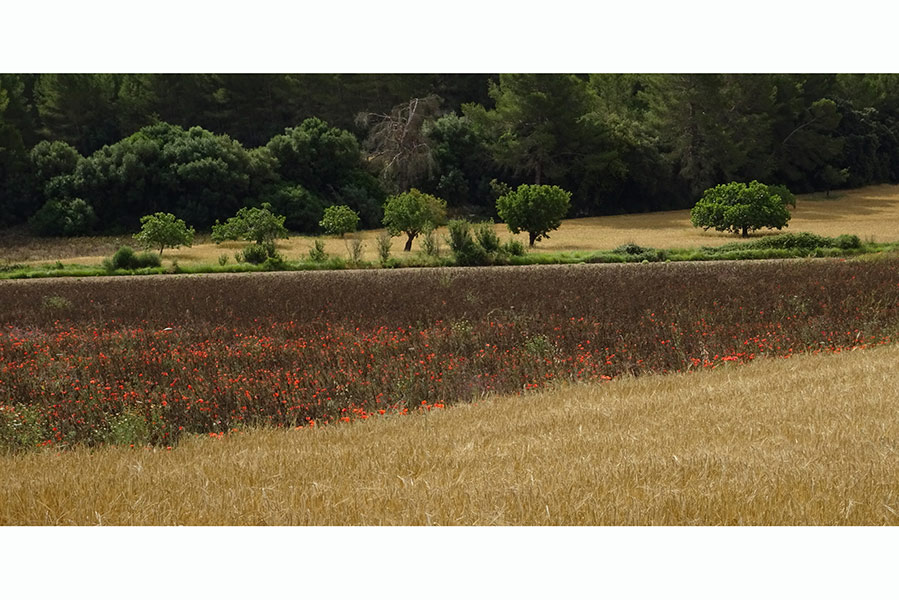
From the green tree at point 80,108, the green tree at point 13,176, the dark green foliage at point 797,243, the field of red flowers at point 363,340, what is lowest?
the dark green foliage at point 797,243

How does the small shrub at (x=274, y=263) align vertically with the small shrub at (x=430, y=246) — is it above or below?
below

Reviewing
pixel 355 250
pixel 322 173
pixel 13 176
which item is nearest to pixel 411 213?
pixel 355 250

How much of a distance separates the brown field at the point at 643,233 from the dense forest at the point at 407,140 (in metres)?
0.53

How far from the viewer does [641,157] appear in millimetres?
30484

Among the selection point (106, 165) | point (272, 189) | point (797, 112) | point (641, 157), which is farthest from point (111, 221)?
point (797, 112)

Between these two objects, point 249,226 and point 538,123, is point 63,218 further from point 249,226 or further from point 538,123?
point 538,123

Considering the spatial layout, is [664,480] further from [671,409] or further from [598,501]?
[671,409]

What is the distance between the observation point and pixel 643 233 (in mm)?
30000

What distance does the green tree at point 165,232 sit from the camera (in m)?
26.2

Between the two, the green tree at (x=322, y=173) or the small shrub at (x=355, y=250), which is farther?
the green tree at (x=322, y=173)

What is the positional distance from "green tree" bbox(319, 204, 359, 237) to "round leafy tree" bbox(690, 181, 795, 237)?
1216 cm

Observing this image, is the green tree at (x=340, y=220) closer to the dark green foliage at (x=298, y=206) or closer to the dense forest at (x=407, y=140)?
the dark green foliage at (x=298, y=206)

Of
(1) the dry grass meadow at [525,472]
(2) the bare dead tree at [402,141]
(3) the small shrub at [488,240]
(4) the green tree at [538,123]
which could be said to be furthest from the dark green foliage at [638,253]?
(1) the dry grass meadow at [525,472]

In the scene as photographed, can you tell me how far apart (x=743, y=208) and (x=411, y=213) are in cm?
1151
